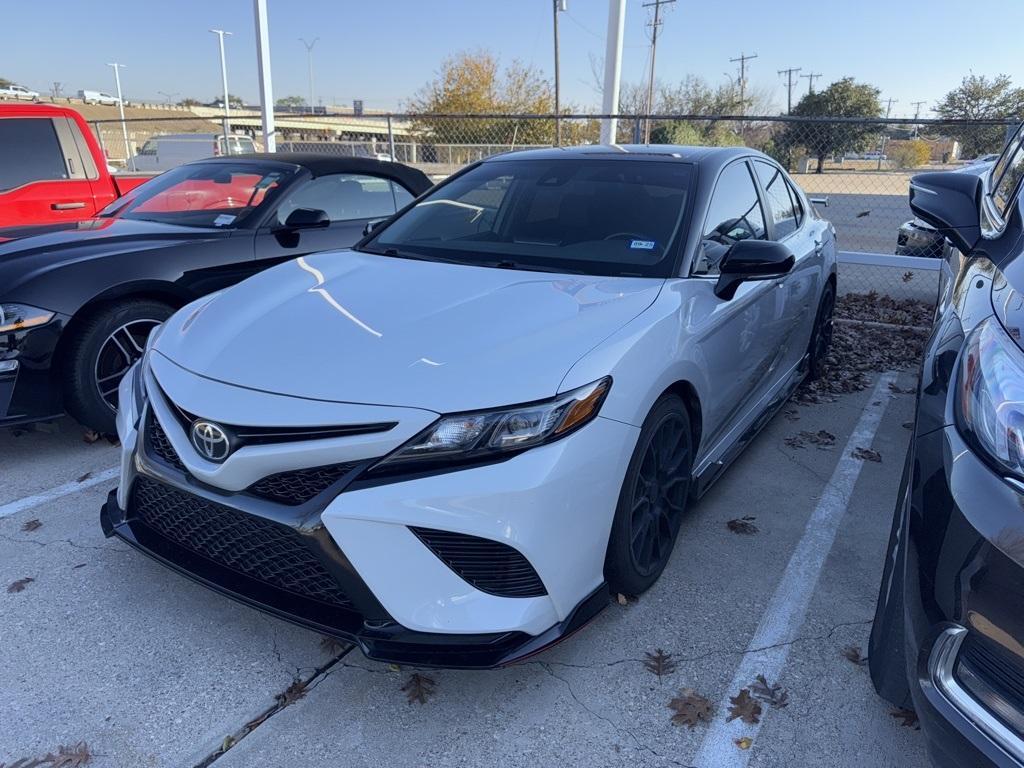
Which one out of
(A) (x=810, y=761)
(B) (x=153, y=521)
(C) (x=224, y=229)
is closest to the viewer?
(A) (x=810, y=761)

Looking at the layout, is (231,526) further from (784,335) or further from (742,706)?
(784,335)

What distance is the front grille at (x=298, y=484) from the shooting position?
201cm

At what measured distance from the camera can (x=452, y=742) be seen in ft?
6.97

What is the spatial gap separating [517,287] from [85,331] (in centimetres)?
246

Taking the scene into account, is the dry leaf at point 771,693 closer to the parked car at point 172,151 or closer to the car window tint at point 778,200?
the car window tint at point 778,200

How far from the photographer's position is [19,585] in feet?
9.23

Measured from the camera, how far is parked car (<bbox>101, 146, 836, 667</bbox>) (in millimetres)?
1981

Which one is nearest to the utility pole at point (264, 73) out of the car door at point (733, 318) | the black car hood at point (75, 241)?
the black car hood at point (75, 241)

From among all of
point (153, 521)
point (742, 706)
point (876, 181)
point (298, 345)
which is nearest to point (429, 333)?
point (298, 345)

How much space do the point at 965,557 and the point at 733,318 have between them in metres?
1.74

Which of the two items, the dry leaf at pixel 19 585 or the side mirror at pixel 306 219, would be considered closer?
the dry leaf at pixel 19 585

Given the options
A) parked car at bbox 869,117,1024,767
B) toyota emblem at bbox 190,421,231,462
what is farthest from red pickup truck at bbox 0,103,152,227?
parked car at bbox 869,117,1024,767

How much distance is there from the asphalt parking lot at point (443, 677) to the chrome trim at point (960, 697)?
2.26 ft

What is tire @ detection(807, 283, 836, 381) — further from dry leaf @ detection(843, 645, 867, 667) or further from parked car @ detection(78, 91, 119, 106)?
parked car @ detection(78, 91, 119, 106)
